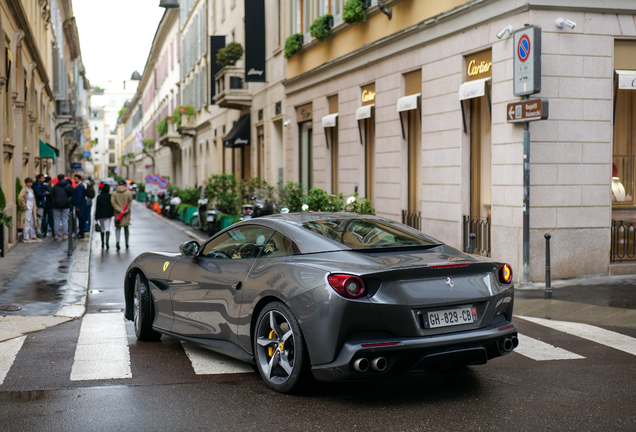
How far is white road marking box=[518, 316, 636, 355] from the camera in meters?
7.84

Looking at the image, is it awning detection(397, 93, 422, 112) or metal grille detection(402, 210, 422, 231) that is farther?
metal grille detection(402, 210, 422, 231)

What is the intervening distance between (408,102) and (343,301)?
11.9 m

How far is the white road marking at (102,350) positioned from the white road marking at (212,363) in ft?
1.89

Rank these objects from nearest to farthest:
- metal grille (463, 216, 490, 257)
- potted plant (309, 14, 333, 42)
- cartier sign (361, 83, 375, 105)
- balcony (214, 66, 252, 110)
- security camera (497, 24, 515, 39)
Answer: security camera (497, 24, 515, 39), metal grille (463, 216, 490, 257), cartier sign (361, 83, 375, 105), potted plant (309, 14, 333, 42), balcony (214, 66, 252, 110)

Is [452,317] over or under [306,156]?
under

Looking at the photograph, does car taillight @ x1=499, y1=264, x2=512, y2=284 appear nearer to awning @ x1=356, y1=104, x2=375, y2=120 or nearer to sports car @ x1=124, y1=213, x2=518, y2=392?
sports car @ x1=124, y1=213, x2=518, y2=392

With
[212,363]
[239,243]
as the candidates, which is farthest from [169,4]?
[212,363]

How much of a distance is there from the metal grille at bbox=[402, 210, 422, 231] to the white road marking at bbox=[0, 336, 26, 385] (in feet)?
33.0

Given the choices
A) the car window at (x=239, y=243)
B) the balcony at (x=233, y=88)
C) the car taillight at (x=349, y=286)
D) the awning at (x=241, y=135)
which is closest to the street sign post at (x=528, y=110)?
the car window at (x=239, y=243)

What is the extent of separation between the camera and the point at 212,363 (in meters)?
6.88

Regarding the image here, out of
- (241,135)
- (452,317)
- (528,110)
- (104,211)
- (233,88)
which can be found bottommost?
(452,317)

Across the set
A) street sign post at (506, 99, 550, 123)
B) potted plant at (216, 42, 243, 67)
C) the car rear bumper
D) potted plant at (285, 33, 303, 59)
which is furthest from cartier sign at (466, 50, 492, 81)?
potted plant at (216, 42, 243, 67)

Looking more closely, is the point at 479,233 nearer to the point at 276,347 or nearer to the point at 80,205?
the point at 276,347

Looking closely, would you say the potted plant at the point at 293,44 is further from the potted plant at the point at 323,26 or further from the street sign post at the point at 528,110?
the street sign post at the point at 528,110
